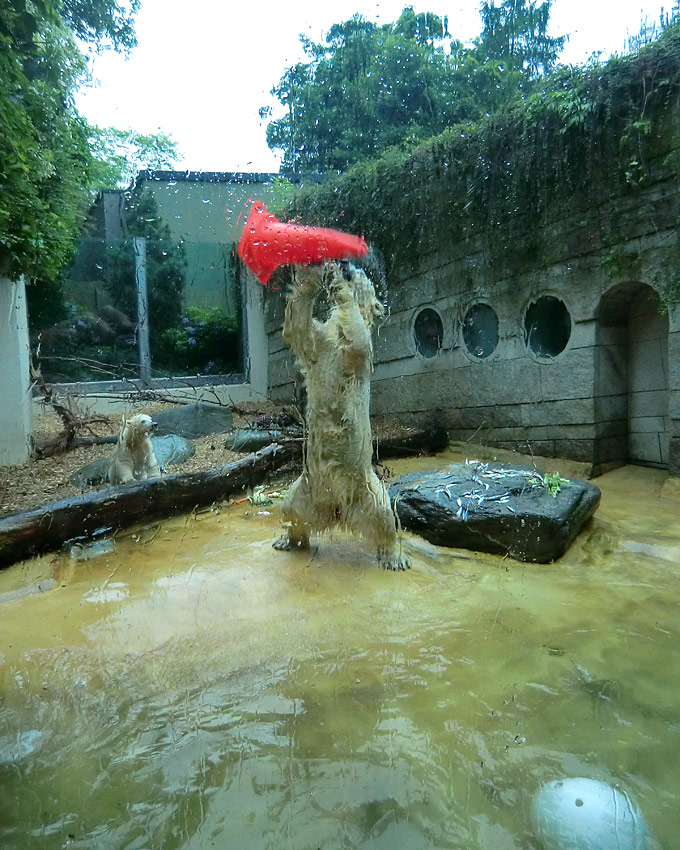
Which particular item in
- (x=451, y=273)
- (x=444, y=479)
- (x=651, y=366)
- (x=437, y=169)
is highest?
(x=437, y=169)

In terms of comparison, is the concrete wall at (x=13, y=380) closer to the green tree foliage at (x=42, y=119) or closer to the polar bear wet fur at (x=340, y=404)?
the green tree foliage at (x=42, y=119)

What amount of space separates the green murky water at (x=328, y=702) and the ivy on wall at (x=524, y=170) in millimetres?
4094

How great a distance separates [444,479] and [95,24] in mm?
3834

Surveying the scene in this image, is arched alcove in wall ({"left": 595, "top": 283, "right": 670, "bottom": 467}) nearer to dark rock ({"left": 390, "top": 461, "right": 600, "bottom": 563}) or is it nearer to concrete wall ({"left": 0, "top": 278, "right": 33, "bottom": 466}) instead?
dark rock ({"left": 390, "top": 461, "right": 600, "bottom": 563})

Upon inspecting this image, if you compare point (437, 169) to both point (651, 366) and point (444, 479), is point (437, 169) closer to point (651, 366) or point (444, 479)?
point (651, 366)

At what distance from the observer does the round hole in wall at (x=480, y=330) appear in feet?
22.0

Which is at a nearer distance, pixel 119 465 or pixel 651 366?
pixel 119 465

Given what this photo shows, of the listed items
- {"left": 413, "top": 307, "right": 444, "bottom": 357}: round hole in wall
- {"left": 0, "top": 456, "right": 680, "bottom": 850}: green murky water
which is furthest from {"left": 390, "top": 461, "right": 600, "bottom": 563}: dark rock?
{"left": 413, "top": 307, "right": 444, "bottom": 357}: round hole in wall

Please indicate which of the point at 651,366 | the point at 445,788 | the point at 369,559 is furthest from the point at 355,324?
the point at 651,366

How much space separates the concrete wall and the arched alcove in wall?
252 inches

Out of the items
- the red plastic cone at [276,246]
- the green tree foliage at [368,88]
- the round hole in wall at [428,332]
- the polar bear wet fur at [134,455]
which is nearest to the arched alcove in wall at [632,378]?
the round hole in wall at [428,332]

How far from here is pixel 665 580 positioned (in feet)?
9.11

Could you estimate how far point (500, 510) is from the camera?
3475 mm

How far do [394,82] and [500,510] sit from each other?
6183 millimetres
